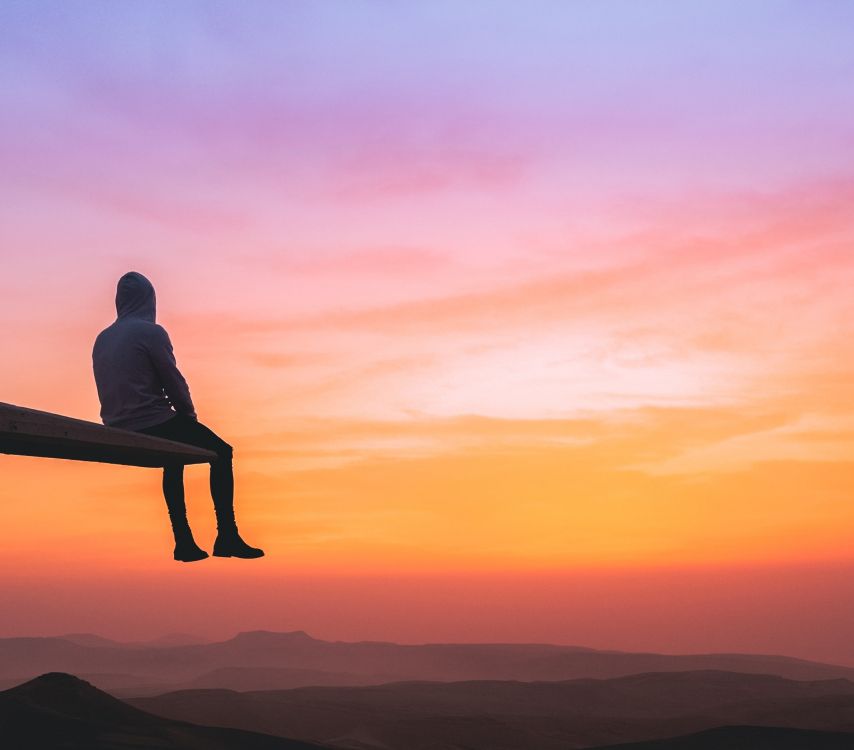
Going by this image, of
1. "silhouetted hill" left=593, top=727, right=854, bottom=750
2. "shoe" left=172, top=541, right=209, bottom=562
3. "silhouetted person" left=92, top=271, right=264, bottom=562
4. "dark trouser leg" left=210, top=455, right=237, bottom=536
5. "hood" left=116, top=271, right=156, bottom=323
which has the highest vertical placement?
"hood" left=116, top=271, right=156, bottom=323

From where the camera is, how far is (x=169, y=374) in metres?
6.89

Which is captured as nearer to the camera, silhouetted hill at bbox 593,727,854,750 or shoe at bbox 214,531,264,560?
shoe at bbox 214,531,264,560

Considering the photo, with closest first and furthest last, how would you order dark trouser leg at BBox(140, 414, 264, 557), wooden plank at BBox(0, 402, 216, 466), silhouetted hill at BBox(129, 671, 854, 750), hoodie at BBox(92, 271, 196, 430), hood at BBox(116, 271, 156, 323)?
wooden plank at BBox(0, 402, 216, 466), hoodie at BBox(92, 271, 196, 430), dark trouser leg at BBox(140, 414, 264, 557), hood at BBox(116, 271, 156, 323), silhouetted hill at BBox(129, 671, 854, 750)

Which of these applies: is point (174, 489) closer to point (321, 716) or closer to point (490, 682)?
point (321, 716)

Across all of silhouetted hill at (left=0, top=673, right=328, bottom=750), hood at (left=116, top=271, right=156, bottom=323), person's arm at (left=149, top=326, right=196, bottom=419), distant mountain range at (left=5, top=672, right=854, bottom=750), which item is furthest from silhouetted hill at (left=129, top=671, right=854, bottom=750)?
hood at (left=116, top=271, right=156, bottom=323)

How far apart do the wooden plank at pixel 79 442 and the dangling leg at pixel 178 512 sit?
1.38ft

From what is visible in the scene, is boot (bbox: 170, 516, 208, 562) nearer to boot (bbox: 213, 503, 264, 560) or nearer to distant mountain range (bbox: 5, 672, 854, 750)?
boot (bbox: 213, 503, 264, 560)

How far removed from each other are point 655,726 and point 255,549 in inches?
4014

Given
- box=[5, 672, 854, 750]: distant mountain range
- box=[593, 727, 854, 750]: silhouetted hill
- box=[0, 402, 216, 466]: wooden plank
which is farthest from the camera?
box=[593, 727, 854, 750]: silhouetted hill

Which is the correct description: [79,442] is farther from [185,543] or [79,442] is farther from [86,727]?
[86,727]

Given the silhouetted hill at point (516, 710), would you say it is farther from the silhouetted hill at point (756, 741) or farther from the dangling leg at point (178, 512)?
the dangling leg at point (178, 512)

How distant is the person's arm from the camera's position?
689cm

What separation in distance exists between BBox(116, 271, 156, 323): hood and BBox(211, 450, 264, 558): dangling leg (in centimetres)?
117

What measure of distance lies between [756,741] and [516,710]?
270 ft
